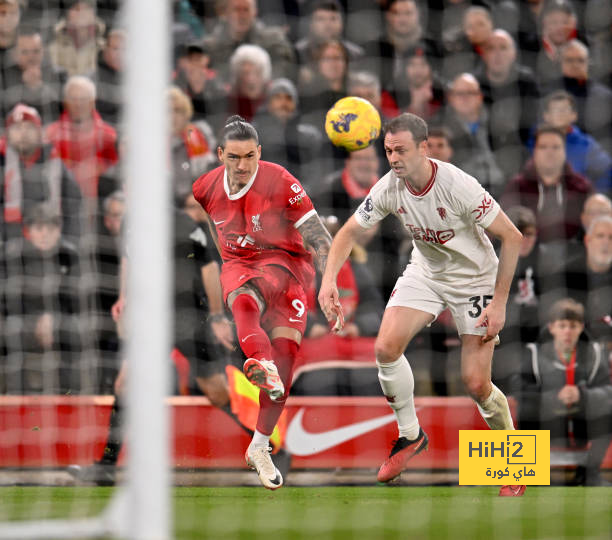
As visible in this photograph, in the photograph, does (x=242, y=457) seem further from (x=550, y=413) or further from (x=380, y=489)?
(x=550, y=413)

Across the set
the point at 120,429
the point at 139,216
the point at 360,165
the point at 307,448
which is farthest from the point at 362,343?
the point at 139,216

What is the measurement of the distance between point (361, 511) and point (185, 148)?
3.45 m

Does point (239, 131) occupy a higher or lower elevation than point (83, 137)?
lower

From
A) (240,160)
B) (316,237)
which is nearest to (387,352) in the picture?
(316,237)

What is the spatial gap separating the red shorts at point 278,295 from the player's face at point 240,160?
20.7 inches

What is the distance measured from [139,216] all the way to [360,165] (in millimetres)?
4736

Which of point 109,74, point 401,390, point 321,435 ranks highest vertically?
point 109,74

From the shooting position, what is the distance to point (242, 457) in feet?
23.3

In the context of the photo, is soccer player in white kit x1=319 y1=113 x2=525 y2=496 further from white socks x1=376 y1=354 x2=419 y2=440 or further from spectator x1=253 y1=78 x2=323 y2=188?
spectator x1=253 y1=78 x2=323 y2=188

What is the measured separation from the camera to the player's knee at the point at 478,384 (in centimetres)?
578

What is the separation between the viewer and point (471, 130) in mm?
8133

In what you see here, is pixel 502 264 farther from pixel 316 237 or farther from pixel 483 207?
pixel 316 237

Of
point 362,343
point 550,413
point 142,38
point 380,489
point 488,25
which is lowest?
point 380,489

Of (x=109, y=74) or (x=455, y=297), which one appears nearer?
(x=455, y=297)
